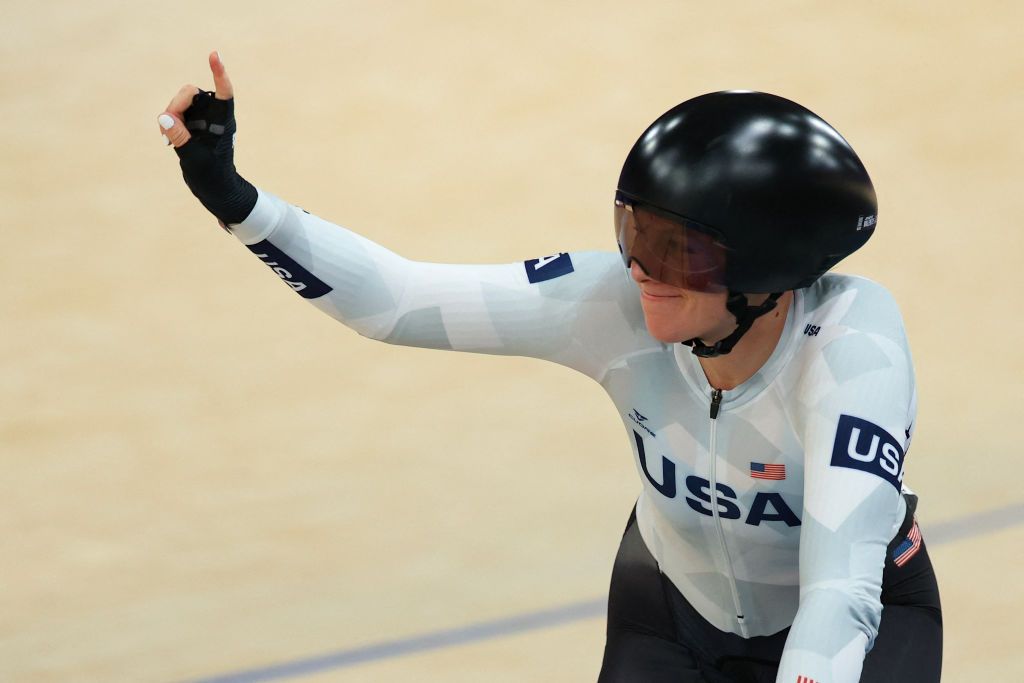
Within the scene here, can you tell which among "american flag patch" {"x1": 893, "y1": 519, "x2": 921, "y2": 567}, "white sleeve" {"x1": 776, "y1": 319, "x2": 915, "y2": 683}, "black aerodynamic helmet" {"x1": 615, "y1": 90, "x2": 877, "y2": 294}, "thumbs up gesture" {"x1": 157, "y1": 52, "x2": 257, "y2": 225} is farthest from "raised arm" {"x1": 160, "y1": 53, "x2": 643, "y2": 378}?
"american flag patch" {"x1": 893, "y1": 519, "x2": 921, "y2": 567}

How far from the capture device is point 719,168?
7.58 ft

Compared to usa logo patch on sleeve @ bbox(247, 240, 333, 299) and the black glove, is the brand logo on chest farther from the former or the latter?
the black glove

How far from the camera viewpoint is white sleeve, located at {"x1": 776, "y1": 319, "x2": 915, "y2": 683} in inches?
85.4

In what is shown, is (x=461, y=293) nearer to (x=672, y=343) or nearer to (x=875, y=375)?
(x=672, y=343)

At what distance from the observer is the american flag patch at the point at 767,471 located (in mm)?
2482

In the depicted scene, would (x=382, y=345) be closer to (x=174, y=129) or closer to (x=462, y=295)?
(x=462, y=295)

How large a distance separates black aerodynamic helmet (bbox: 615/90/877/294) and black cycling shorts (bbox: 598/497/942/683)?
24.0 inches

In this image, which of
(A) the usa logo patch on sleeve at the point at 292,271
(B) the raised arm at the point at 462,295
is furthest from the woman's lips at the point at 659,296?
(A) the usa logo patch on sleeve at the point at 292,271

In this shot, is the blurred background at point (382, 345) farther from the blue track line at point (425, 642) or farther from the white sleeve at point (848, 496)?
the white sleeve at point (848, 496)

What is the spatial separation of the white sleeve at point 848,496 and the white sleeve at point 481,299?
1.27 ft

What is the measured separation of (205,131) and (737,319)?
840 millimetres

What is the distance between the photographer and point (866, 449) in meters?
2.28

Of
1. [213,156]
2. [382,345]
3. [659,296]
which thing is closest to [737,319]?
[659,296]

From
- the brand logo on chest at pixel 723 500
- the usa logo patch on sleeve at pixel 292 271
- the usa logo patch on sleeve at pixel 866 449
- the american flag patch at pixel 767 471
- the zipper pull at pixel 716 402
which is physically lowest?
the brand logo on chest at pixel 723 500
